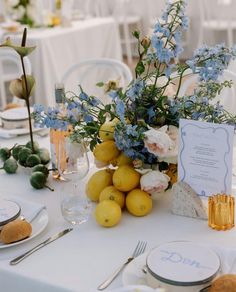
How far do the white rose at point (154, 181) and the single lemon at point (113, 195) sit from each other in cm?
6

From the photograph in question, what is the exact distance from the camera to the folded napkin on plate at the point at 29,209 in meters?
1.30

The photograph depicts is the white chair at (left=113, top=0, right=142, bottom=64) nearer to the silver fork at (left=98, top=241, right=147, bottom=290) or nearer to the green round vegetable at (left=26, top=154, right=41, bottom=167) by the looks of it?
the green round vegetable at (left=26, top=154, right=41, bottom=167)

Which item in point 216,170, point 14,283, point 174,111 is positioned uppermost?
point 174,111

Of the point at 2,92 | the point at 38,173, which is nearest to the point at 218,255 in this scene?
the point at 38,173

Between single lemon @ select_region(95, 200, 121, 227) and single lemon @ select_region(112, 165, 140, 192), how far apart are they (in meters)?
0.05

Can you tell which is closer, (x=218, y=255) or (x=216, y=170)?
(x=218, y=255)

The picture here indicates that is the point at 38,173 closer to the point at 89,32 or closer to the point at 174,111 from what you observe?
the point at 174,111

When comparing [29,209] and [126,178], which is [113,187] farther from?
[29,209]

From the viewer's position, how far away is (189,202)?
1.28 m

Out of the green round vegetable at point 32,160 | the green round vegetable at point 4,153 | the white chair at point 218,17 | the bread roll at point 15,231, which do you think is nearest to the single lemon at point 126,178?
the bread roll at point 15,231

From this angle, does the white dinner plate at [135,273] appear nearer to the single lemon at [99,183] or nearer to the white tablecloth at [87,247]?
the white tablecloth at [87,247]

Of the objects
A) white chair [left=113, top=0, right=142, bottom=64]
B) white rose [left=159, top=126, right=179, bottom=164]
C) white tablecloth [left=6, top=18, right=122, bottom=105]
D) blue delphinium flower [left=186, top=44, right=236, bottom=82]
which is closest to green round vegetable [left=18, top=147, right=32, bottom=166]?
white rose [left=159, top=126, right=179, bottom=164]

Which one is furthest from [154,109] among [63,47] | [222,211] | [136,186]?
[63,47]

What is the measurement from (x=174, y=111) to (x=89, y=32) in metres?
3.08
